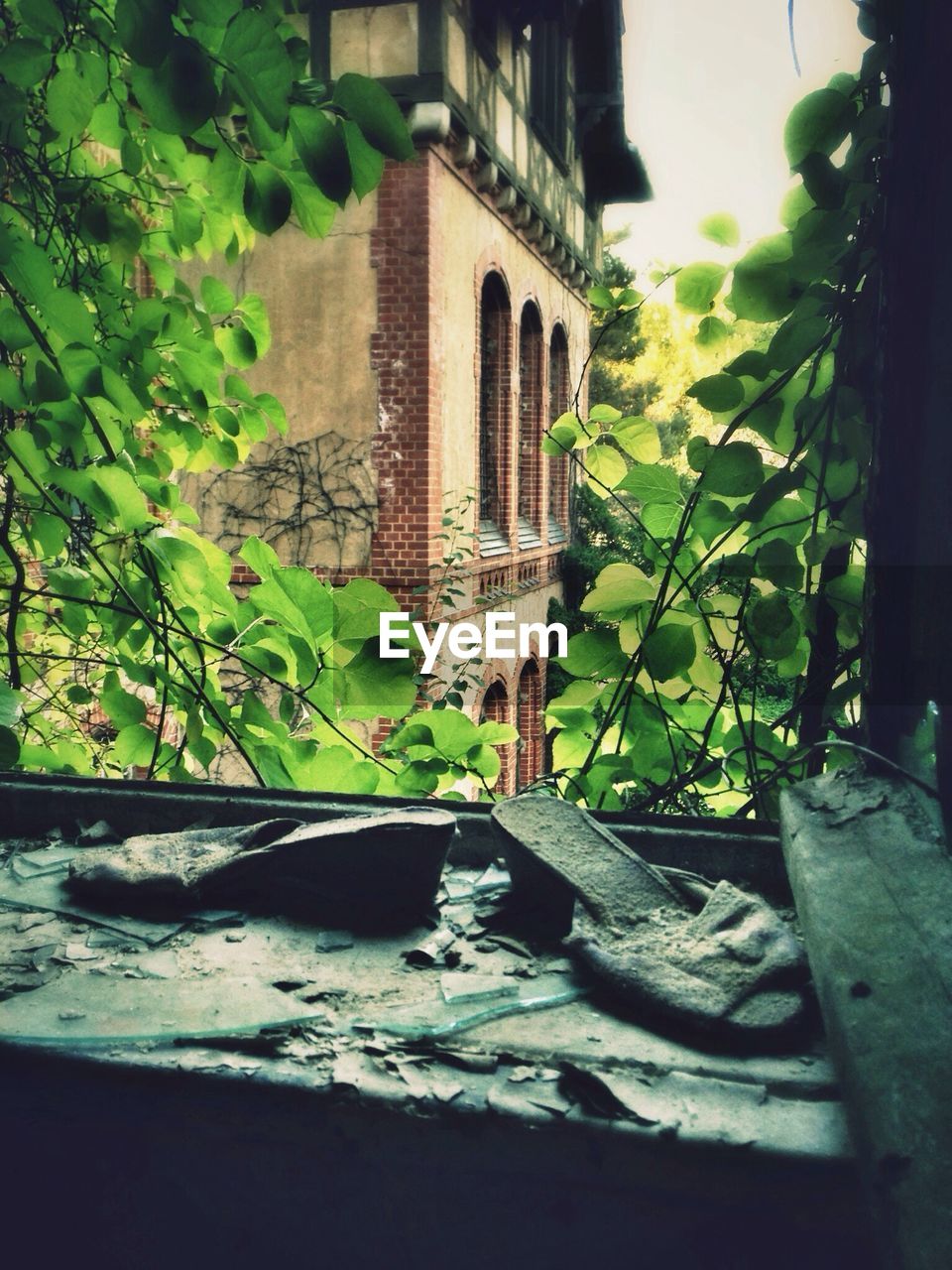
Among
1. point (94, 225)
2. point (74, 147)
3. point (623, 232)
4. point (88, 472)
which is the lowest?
point (88, 472)

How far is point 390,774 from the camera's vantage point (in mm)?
2348

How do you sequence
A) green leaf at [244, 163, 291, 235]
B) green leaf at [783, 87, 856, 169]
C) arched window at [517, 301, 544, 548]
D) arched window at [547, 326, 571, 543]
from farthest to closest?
arched window at [547, 326, 571, 543]
arched window at [517, 301, 544, 548]
green leaf at [783, 87, 856, 169]
green leaf at [244, 163, 291, 235]

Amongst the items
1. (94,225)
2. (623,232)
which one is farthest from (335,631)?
(623,232)

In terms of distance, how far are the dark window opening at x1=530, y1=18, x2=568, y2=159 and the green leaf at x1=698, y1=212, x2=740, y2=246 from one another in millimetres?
9661

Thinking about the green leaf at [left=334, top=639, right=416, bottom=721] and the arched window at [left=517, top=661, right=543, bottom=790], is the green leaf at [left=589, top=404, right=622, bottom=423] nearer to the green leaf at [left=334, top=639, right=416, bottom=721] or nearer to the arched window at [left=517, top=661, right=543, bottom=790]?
the green leaf at [left=334, top=639, right=416, bottom=721]

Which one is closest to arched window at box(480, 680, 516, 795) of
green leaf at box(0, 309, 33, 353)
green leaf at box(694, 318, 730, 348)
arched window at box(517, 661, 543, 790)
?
arched window at box(517, 661, 543, 790)

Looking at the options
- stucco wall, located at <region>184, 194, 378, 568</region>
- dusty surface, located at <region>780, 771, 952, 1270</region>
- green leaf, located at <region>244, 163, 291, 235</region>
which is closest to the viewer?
dusty surface, located at <region>780, 771, 952, 1270</region>

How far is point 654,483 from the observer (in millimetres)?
2039

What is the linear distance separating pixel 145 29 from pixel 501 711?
33.6 ft

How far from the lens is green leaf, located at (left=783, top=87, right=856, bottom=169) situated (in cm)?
166

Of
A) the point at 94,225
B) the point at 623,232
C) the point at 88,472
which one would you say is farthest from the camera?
the point at 623,232

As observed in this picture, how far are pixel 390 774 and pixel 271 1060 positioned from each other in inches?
51.2

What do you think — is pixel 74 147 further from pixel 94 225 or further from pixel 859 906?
pixel 859 906

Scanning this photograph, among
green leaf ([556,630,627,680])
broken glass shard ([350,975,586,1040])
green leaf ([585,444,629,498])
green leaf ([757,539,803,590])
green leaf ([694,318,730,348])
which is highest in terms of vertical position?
green leaf ([694,318,730,348])
